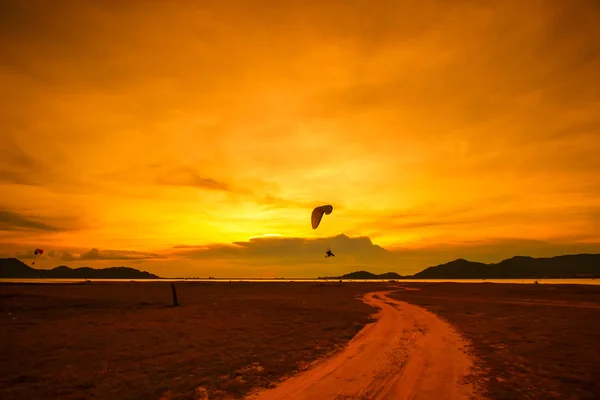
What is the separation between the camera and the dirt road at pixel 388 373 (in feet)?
37.3

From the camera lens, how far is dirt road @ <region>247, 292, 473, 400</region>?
11359mm

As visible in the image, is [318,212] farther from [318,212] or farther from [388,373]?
[388,373]

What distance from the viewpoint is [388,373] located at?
13602 millimetres

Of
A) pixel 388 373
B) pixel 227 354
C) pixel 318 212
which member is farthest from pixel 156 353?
pixel 318 212

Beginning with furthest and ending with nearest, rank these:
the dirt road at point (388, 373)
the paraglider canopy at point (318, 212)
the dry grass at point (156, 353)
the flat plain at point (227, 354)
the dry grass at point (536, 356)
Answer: the paraglider canopy at point (318, 212) → the dry grass at point (156, 353) → the flat plain at point (227, 354) → the dry grass at point (536, 356) → the dirt road at point (388, 373)

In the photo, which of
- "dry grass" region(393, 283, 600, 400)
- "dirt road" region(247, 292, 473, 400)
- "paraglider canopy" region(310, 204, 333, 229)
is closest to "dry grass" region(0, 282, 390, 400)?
"dirt road" region(247, 292, 473, 400)

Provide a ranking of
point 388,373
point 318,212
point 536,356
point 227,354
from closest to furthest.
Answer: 1. point 388,373
2. point 536,356
3. point 227,354
4. point 318,212

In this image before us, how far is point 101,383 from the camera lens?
44.8ft

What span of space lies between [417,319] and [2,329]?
3238 cm

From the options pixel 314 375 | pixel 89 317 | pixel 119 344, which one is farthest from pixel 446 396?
pixel 89 317

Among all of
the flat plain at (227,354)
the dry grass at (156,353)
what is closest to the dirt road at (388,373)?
the flat plain at (227,354)

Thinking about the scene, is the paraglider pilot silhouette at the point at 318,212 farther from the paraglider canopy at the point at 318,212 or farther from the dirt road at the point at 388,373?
the dirt road at the point at 388,373

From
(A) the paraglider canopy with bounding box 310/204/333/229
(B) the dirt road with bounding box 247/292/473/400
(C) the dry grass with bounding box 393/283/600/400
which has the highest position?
(A) the paraglider canopy with bounding box 310/204/333/229

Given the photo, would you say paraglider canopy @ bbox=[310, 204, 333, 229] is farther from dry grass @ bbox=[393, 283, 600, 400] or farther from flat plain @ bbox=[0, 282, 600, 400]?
dry grass @ bbox=[393, 283, 600, 400]
